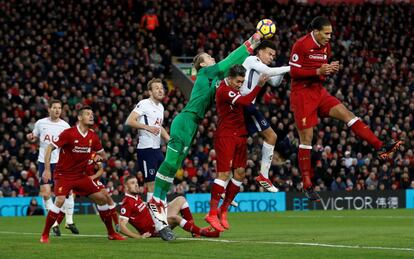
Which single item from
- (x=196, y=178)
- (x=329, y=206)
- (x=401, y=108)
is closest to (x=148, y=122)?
(x=196, y=178)

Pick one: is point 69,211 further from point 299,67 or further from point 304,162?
point 299,67

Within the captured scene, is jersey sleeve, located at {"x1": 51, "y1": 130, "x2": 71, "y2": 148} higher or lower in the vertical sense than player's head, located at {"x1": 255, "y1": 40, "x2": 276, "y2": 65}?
lower

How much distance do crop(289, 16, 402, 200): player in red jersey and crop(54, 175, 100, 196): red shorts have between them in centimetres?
339

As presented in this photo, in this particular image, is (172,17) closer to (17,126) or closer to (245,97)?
(17,126)

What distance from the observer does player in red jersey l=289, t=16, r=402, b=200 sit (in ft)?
47.5

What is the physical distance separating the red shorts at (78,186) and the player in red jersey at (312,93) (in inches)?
134

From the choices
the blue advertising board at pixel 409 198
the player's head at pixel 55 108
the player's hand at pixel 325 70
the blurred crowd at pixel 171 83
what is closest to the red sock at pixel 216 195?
the player's hand at pixel 325 70

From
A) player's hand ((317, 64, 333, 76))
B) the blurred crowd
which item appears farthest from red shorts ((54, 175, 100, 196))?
the blurred crowd

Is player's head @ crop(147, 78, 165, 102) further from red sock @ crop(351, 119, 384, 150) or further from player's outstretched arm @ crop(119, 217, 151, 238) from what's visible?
red sock @ crop(351, 119, 384, 150)

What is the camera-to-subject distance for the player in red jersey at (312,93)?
14477mm

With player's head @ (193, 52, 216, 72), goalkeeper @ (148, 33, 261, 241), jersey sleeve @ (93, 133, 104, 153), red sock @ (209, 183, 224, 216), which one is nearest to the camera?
goalkeeper @ (148, 33, 261, 241)

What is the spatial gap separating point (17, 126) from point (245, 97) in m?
16.7

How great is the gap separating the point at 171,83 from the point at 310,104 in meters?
23.3

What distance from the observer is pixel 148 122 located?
17484 mm
